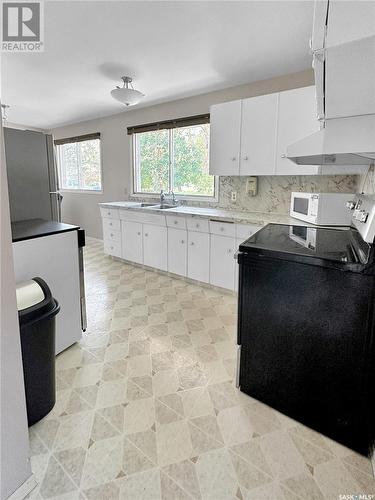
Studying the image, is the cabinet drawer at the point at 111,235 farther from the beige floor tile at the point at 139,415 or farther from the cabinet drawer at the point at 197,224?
the beige floor tile at the point at 139,415

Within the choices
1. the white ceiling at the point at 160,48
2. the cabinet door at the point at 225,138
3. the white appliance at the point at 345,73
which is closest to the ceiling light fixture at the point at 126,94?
the white ceiling at the point at 160,48

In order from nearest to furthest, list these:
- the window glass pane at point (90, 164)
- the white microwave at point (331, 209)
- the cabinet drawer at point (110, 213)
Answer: the white microwave at point (331, 209) → the cabinet drawer at point (110, 213) → the window glass pane at point (90, 164)

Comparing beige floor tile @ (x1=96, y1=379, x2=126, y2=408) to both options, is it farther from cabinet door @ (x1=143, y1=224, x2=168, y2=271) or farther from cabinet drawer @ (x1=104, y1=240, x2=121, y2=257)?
cabinet drawer @ (x1=104, y1=240, x2=121, y2=257)

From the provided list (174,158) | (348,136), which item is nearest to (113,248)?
(174,158)

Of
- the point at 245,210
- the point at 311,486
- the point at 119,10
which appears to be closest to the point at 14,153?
the point at 119,10

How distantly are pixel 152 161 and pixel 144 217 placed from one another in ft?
4.01

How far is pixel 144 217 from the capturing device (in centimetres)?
396

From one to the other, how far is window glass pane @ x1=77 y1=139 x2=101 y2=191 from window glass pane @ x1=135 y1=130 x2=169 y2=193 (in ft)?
3.97

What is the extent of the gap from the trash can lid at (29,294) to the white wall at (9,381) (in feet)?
1.12

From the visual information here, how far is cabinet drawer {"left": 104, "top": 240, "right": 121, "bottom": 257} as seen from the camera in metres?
4.46

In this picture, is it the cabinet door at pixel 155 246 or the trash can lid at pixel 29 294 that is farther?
the cabinet door at pixel 155 246

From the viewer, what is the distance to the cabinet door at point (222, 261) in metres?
3.14

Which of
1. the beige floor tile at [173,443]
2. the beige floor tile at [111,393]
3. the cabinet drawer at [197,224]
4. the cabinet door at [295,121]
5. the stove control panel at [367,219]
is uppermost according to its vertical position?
the cabinet door at [295,121]

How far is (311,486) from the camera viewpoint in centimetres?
121
